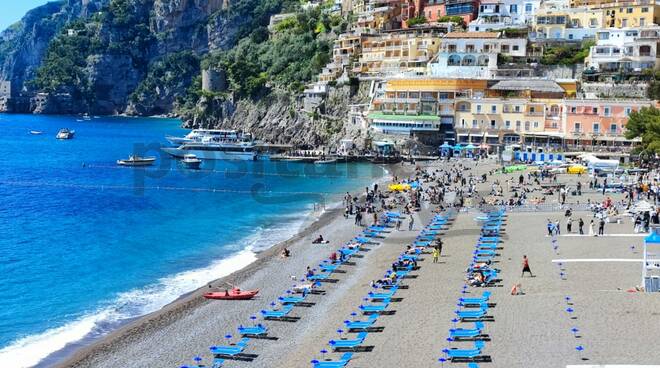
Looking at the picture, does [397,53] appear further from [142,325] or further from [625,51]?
[142,325]

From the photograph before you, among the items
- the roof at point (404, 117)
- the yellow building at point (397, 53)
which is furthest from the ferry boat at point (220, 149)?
the yellow building at point (397, 53)

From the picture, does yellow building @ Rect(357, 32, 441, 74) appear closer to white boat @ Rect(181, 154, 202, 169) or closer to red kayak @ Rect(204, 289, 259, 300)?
white boat @ Rect(181, 154, 202, 169)

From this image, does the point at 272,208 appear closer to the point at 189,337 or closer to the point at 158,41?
the point at 189,337

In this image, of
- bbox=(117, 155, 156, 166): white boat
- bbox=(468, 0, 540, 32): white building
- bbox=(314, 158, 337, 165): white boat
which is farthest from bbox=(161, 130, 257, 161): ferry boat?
bbox=(468, 0, 540, 32): white building

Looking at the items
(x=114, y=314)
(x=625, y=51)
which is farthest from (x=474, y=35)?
(x=114, y=314)

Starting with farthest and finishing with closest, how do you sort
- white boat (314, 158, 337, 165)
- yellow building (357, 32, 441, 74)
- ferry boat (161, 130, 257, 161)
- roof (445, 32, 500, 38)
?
yellow building (357, 32, 441, 74), ferry boat (161, 130, 257, 161), roof (445, 32, 500, 38), white boat (314, 158, 337, 165)

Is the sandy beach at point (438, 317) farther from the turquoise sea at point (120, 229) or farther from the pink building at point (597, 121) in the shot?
the pink building at point (597, 121)
